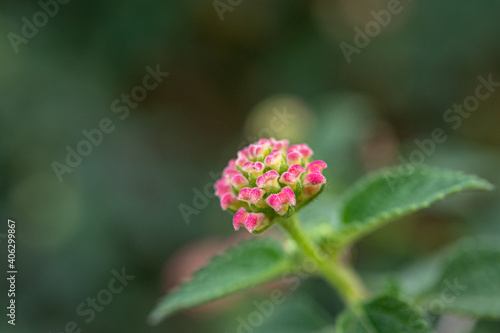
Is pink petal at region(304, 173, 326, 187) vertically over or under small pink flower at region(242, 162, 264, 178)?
under

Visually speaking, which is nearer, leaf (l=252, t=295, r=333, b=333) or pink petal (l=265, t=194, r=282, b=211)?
pink petal (l=265, t=194, r=282, b=211)

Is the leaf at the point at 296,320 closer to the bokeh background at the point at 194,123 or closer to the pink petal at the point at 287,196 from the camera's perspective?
the pink petal at the point at 287,196

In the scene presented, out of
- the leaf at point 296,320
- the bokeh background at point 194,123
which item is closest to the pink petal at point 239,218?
the leaf at point 296,320

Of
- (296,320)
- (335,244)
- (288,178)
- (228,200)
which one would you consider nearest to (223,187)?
(228,200)

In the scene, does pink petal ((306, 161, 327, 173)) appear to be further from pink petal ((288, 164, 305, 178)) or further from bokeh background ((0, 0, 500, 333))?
bokeh background ((0, 0, 500, 333))

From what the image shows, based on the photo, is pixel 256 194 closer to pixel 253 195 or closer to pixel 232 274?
pixel 253 195

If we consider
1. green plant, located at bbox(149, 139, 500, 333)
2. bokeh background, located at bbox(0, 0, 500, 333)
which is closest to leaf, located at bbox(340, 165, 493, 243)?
green plant, located at bbox(149, 139, 500, 333)

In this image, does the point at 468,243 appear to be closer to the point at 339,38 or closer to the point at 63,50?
the point at 339,38
